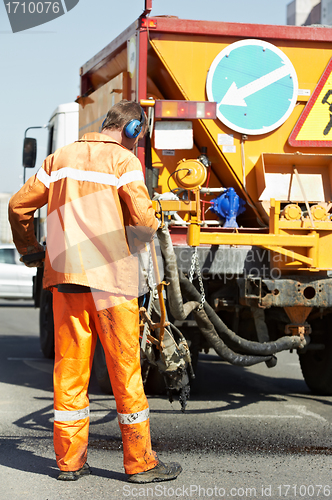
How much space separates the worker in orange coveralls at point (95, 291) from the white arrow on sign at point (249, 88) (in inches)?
76.5

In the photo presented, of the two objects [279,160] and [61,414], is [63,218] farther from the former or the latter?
[279,160]

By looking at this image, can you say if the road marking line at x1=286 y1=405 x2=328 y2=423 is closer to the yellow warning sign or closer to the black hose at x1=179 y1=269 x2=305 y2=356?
the black hose at x1=179 y1=269 x2=305 y2=356

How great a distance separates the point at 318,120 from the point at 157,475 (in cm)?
316

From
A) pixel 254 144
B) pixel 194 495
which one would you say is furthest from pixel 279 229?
pixel 194 495

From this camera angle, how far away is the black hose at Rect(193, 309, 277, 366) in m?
4.58

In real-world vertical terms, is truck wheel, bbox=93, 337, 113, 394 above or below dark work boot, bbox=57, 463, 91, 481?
above

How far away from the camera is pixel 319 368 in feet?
18.7

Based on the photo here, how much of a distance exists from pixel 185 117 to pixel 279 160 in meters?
0.85

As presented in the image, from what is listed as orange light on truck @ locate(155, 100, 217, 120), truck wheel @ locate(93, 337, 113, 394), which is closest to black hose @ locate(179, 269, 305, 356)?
truck wheel @ locate(93, 337, 113, 394)

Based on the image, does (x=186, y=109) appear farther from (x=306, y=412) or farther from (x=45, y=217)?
(x=45, y=217)

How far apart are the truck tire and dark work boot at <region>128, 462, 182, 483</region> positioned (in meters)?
2.60

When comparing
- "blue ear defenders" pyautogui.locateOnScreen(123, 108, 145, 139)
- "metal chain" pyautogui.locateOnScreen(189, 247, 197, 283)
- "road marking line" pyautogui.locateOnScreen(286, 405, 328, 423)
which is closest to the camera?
"blue ear defenders" pyautogui.locateOnScreen(123, 108, 145, 139)

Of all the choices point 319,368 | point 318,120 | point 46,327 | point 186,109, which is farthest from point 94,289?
point 46,327

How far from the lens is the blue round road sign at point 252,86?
505 centimetres
